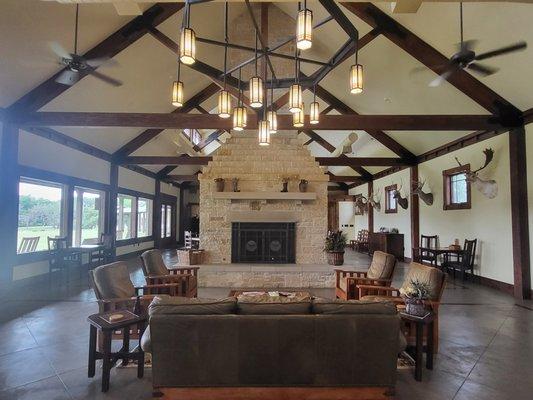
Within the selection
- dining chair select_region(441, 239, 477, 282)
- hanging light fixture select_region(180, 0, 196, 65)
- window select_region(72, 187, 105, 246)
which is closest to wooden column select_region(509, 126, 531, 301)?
dining chair select_region(441, 239, 477, 282)

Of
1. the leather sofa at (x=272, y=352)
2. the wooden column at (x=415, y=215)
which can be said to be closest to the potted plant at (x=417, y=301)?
the leather sofa at (x=272, y=352)

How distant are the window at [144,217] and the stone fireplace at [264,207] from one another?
548 centimetres

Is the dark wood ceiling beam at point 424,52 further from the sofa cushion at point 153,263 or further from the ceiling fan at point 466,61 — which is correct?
the sofa cushion at point 153,263

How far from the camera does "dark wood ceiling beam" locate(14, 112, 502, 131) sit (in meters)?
5.56

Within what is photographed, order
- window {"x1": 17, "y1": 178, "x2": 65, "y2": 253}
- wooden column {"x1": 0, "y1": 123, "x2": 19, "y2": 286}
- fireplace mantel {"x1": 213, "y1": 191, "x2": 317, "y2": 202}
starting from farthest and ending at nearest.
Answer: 1. fireplace mantel {"x1": 213, "y1": 191, "x2": 317, "y2": 202}
2. window {"x1": 17, "y1": 178, "x2": 65, "y2": 253}
3. wooden column {"x1": 0, "y1": 123, "x2": 19, "y2": 286}

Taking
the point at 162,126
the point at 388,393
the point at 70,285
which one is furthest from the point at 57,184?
the point at 388,393

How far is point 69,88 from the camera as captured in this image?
5.80m

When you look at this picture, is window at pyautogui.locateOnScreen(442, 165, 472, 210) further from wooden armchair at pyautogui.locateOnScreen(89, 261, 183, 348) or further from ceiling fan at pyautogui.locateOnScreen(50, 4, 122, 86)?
ceiling fan at pyautogui.locateOnScreen(50, 4, 122, 86)

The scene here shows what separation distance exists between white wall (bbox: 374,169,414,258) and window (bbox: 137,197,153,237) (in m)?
8.93

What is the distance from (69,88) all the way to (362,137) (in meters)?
8.31

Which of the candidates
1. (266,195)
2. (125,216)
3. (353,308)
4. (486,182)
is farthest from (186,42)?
(125,216)

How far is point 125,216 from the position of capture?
10.6m

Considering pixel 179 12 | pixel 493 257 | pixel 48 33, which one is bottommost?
pixel 493 257

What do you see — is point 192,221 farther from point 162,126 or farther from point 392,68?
point 392,68
